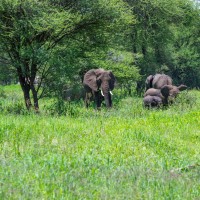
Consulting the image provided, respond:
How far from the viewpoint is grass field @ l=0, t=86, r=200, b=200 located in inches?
241

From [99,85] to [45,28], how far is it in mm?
7115

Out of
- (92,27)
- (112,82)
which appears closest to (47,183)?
(92,27)

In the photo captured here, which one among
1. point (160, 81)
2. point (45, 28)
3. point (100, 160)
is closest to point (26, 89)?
point (45, 28)

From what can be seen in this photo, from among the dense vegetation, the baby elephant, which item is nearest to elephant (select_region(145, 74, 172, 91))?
the dense vegetation

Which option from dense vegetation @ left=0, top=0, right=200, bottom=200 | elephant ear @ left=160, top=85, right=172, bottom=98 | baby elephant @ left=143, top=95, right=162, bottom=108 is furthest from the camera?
elephant ear @ left=160, top=85, right=172, bottom=98

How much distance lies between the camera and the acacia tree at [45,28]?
46.9 ft

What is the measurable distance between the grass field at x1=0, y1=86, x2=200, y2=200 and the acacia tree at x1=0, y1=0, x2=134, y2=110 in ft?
7.94

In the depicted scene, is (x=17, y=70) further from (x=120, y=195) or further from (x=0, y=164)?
(x=120, y=195)

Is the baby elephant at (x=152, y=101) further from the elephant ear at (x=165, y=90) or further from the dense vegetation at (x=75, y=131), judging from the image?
the dense vegetation at (x=75, y=131)

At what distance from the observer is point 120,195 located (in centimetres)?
591

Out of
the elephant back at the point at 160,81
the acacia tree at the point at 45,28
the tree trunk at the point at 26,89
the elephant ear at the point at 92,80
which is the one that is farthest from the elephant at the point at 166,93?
the tree trunk at the point at 26,89

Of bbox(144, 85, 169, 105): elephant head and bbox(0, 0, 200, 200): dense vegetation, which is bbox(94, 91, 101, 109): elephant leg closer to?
bbox(0, 0, 200, 200): dense vegetation

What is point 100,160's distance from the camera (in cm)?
805

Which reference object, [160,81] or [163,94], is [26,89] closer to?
[163,94]
